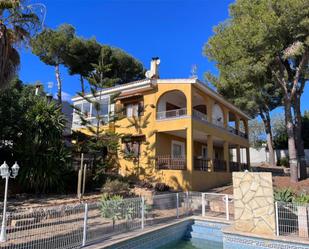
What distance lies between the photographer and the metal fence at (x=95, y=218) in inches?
250

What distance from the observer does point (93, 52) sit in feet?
91.0

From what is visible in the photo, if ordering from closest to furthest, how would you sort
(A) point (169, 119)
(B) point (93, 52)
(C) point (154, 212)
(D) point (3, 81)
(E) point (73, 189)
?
(D) point (3, 81) → (C) point (154, 212) → (E) point (73, 189) → (A) point (169, 119) → (B) point (93, 52)

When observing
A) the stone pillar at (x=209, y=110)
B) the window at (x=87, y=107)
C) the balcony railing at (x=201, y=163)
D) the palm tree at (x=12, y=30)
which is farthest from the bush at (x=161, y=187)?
the palm tree at (x=12, y=30)

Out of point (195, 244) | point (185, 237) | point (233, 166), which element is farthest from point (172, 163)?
point (233, 166)

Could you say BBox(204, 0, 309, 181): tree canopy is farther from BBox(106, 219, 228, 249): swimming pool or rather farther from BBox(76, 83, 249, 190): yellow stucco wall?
BBox(106, 219, 228, 249): swimming pool

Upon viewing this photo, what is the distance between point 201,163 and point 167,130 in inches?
130

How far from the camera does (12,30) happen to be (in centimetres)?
801

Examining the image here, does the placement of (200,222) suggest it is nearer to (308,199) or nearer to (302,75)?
(308,199)

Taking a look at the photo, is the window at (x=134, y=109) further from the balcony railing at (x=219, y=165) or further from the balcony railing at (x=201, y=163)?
the balcony railing at (x=219, y=165)

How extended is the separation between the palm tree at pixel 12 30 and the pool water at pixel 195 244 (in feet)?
24.1

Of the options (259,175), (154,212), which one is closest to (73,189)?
(154,212)

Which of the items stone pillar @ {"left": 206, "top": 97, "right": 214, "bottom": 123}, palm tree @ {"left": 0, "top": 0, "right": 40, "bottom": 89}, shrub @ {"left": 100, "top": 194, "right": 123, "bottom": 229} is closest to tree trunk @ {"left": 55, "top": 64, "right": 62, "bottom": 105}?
stone pillar @ {"left": 206, "top": 97, "right": 214, "bottom": 123}

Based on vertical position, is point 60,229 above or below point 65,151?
below

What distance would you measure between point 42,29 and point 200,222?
354 inches
